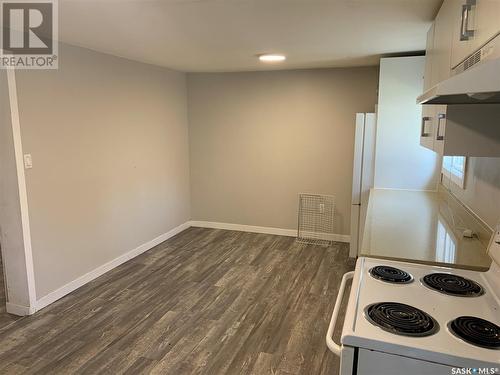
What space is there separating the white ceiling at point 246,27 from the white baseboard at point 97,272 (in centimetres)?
220

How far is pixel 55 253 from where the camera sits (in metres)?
3.17

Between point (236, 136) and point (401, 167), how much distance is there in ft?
7.83

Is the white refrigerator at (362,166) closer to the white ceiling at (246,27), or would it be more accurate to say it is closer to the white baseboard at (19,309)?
the white ceiling at (246,27)

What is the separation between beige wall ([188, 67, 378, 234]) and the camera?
4.61 meters

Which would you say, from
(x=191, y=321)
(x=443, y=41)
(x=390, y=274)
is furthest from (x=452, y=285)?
(x=191, y=321)

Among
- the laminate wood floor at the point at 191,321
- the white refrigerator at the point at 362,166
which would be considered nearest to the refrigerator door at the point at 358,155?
the white refrigerator at the point at 362,166

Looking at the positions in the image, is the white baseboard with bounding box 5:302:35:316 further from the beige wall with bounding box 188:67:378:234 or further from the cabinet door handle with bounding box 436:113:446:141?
the cabinet door handle with bounding box 436:113:446:141

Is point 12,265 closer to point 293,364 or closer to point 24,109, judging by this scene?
point 24,109

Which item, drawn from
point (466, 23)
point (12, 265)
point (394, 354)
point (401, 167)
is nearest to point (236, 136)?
point (401, 167)

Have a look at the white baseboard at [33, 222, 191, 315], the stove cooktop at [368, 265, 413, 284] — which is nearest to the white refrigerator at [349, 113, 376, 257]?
the stove cooktop at [368, 265, 413, 284]

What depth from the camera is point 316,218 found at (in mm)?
4938

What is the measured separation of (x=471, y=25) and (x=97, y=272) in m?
3.68

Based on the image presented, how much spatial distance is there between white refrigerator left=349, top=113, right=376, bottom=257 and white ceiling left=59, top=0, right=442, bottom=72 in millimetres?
697

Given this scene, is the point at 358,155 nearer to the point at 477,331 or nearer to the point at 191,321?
the point at 191,321
